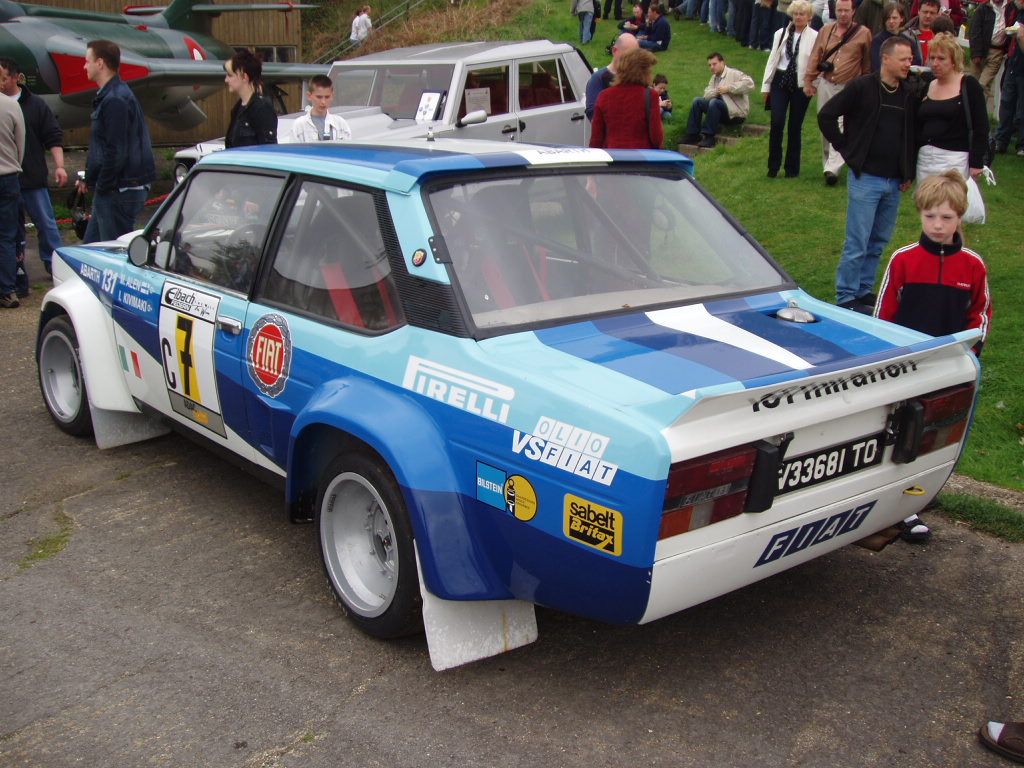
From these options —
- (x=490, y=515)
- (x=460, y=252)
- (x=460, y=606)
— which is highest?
(x=460, y=252)

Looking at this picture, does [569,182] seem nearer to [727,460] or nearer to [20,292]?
[727,460]

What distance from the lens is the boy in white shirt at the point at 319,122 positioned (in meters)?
8.03

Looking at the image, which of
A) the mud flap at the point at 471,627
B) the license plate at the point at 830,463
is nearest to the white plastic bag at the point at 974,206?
the license plate at the point at 830,463

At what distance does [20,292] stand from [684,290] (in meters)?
7.12

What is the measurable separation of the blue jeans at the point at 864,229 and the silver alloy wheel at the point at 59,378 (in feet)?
15.7

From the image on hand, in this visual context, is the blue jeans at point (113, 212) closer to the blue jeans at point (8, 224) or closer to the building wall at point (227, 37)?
the blue jeans at point (8, 224)

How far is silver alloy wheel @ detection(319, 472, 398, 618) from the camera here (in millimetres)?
3631

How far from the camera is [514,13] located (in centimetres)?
2777

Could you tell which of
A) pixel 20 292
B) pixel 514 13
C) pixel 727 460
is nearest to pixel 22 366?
pixel 20 292

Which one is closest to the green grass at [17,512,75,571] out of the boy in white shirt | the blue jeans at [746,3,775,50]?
the boy in white shirt

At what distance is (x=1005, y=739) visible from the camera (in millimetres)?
2965

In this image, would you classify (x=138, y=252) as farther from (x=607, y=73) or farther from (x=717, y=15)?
(x=717, y=15)

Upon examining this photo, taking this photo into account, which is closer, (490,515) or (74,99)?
(490,515)

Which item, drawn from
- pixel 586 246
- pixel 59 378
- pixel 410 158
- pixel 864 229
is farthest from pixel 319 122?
pixel 586 246
